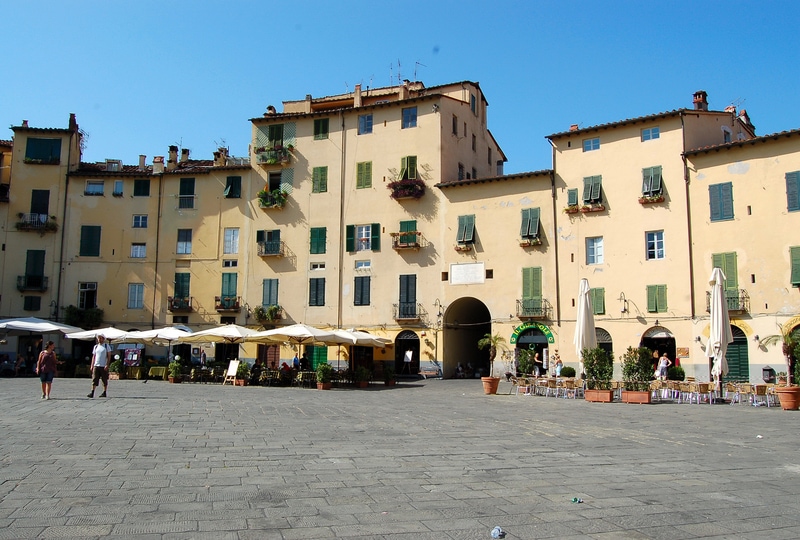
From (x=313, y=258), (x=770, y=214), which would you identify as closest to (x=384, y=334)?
(x=313, y=258)

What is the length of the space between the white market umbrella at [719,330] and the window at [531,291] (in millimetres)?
13633

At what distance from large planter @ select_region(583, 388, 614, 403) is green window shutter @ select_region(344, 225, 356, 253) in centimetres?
2122

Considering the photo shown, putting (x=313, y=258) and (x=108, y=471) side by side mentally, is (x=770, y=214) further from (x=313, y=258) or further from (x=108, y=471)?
(x=108, y=471)

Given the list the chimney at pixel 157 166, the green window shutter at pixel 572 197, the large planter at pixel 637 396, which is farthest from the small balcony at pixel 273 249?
the large planter at pixel 637 396

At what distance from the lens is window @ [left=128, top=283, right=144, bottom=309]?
142ft

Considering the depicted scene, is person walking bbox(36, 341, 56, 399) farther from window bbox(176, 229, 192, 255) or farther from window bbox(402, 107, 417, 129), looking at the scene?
window bbox(402, 107, 417, 129)

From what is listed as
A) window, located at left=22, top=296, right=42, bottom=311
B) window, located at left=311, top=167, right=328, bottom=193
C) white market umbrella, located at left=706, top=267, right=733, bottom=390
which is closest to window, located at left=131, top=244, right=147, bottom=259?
window, located at left=22, top=296, right=42, bottom=311

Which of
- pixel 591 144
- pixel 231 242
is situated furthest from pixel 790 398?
pixel 231 242

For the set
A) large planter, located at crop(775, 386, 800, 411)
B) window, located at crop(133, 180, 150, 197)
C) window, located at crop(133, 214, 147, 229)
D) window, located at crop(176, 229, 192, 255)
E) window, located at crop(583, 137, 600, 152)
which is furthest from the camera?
window, located at crop(133, 180, 150, 197)

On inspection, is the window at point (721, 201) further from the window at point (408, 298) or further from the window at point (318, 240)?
the window at point (318, 240)

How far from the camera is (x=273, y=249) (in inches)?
1656

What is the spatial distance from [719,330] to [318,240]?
25.4m

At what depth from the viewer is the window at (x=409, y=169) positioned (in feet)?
130

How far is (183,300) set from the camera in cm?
4259
